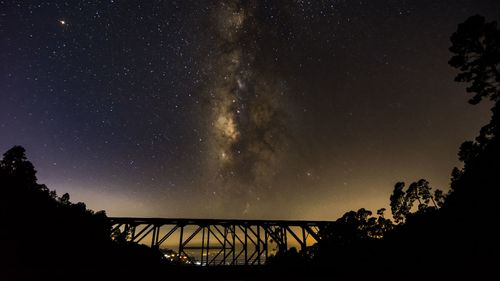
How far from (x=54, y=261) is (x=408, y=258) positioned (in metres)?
24.7

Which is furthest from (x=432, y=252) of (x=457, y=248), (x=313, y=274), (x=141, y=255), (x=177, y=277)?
(x=141, y=255)

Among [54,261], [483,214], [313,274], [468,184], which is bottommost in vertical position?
[313,274]

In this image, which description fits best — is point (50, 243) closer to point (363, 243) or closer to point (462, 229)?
point (462, 229)

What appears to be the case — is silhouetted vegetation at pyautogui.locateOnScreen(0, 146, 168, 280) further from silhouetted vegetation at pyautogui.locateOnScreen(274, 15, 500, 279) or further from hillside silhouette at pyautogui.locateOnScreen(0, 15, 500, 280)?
silhouetted vegetation at pyautogui.locateOnScreen(274, 15, 500, 279)

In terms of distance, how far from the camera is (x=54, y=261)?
18.7 m

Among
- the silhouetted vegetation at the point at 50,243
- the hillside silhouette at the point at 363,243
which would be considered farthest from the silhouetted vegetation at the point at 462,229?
the silhouetted vegetation at the point at 50,243

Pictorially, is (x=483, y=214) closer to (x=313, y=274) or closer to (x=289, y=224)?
(x=313, y=274)

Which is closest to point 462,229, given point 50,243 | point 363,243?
point 363,243

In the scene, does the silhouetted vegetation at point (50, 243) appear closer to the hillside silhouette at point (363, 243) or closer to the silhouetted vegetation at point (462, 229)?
the hillside silhouette at point (363, 243)

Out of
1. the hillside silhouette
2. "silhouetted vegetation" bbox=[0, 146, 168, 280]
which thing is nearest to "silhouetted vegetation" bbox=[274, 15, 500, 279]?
the hillside silhouette

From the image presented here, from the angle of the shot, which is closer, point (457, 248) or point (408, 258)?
point (457, 248)

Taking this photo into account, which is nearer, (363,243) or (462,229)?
(462,229)

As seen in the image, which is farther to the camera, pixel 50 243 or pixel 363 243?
pixel 363 243

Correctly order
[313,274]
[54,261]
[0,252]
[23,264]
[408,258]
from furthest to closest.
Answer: [408,258] → [313,274] → [54,261] → [23,264] → [0,252]
